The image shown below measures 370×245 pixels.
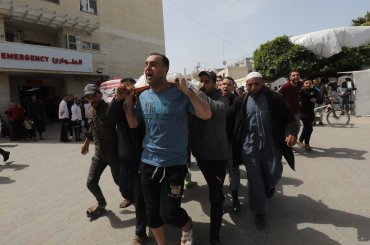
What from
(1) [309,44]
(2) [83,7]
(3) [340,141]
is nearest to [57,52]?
(2) [83,7]

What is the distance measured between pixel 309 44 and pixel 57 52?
624 inches

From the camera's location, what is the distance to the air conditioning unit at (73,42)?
18422 millimetres

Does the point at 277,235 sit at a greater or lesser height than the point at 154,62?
lesser

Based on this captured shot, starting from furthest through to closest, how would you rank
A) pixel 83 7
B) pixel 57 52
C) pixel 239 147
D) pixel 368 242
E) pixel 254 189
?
pixel 83 7, pixel 57 52, pixel 239 147, pixel 254 189, pixel 368 242

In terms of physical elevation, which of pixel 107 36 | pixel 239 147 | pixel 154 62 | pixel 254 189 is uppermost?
pixel 107 36

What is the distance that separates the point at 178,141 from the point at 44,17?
1663 centimetres

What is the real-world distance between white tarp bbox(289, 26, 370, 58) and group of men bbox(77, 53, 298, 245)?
61.3 feet

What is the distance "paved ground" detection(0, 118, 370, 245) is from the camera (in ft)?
10.9

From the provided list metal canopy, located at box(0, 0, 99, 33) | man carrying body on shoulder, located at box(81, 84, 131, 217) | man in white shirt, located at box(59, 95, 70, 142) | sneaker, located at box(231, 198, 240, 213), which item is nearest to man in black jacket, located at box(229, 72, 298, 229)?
sneaker, located at box(231, 198, 240, 213)

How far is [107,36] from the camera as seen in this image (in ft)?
69.2

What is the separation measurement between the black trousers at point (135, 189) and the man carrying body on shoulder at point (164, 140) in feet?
1.52

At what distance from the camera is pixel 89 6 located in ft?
65.0

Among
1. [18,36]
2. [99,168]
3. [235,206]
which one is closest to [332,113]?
[235,206]

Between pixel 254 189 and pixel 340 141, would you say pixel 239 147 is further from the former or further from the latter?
pixel 340 141
